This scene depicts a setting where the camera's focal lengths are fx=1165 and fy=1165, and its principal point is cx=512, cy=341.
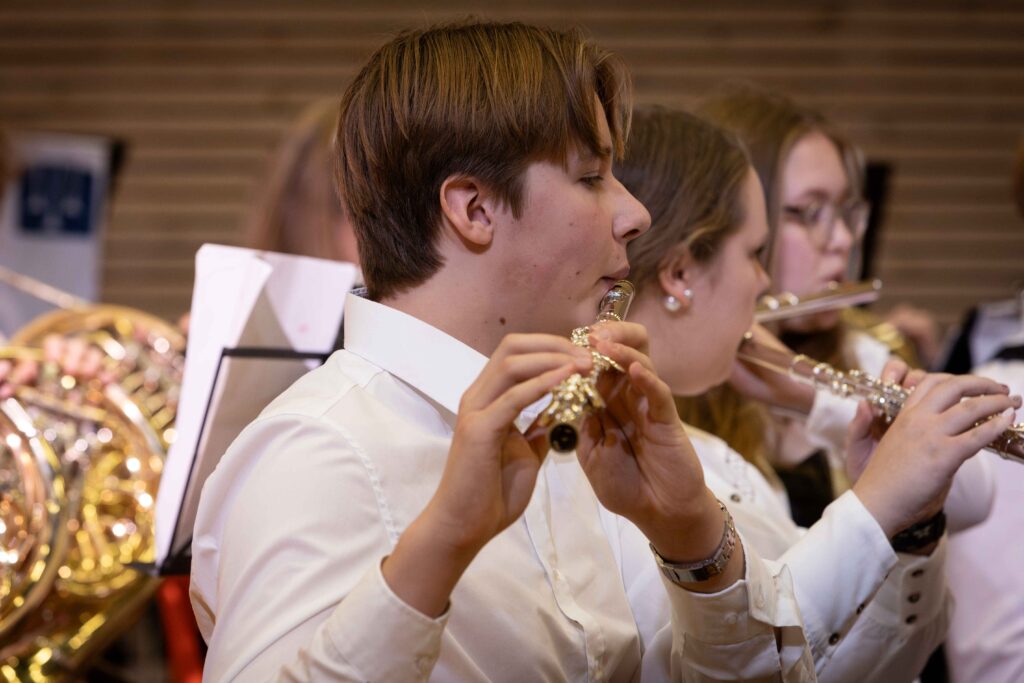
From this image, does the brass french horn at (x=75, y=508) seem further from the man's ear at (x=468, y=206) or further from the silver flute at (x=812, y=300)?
the silver flute at (x=812, y=300)

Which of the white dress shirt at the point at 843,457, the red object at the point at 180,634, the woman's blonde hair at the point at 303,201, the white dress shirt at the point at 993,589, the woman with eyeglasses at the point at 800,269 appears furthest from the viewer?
the woman's blonde hair at the point at 303,201

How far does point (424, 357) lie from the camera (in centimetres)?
126

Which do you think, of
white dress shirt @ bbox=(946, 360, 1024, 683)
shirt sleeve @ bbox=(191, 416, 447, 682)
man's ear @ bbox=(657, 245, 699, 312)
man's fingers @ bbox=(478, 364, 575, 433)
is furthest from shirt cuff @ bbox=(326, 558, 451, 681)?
white dress shirt @ bbox=(946, 360, 1024, 683)

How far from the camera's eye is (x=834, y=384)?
1.74 metres

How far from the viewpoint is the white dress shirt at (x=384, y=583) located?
105 cm

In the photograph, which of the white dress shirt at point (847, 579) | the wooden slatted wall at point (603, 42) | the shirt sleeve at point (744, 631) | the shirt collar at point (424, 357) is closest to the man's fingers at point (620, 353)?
the shirt collar at point (424, 357)

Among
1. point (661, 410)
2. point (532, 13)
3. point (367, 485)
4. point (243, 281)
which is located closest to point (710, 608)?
point (661, 410)

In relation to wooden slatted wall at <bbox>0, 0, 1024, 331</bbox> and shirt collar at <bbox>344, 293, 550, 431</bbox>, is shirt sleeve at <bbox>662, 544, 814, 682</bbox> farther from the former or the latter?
wooden slatted wall at <bbox>0, 0, 1024, 331</bbox>

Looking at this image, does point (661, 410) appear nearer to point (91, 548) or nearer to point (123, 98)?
point (91, 548)

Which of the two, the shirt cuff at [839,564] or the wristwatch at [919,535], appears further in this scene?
the wristwatch at [919,535]

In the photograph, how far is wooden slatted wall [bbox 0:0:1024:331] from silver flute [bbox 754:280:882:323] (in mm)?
2390

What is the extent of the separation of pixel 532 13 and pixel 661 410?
11.5 feet

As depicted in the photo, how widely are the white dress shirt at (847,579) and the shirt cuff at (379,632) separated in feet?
1.87

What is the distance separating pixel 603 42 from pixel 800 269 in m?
2.31
